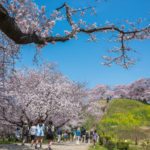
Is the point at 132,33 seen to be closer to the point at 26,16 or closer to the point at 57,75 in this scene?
the point at 26,16

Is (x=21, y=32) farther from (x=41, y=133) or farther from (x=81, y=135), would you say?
(x=81, y=135)

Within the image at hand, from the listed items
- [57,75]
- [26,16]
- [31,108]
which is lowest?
[31,108]

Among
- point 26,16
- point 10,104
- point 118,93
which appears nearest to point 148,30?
point 26,16

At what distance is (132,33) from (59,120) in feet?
53.7

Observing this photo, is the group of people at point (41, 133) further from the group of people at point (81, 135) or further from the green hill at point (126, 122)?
the green hill at point (126, 122)

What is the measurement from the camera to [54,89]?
1845 cm

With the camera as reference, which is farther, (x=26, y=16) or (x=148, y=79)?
(x=148, y=79)

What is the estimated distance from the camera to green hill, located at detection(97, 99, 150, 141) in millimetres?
25641

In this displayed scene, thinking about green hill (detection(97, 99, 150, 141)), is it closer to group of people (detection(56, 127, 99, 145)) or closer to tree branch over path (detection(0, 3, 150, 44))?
group of people (detection(56, 127, 99, 145))

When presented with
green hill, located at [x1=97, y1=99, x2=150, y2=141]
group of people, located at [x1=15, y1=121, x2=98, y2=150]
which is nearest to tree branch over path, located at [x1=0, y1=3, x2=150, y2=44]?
group of people, located at [x1=15, y1=121, x2=98, y2=150]

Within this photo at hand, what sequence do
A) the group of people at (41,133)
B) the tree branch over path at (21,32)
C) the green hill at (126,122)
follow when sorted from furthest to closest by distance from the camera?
the green hill at (126,122), the group of people at (41,133), the tree branch over path at (21,32)

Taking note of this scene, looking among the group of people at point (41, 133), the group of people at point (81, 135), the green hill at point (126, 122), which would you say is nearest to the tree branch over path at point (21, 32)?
the group of people at point (41, 133)

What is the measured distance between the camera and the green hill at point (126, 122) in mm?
25641

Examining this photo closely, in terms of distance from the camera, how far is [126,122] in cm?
3186
